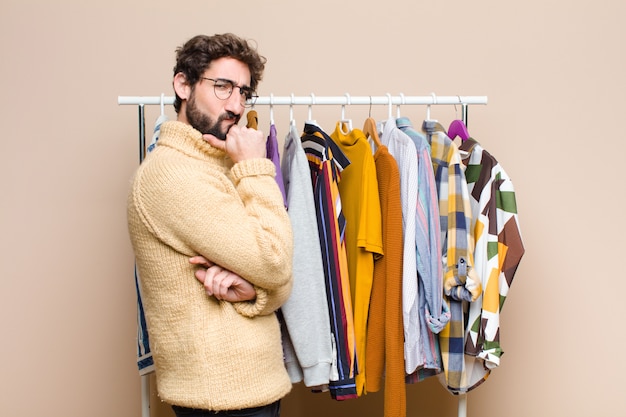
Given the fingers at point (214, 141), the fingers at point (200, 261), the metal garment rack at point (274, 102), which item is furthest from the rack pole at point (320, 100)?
the fingers at point (200, 261)

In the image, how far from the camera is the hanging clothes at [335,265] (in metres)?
2.26

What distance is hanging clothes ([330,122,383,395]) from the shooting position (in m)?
2.31

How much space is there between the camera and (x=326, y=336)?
7.30 ft

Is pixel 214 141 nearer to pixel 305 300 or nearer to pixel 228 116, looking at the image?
pixel 228 116

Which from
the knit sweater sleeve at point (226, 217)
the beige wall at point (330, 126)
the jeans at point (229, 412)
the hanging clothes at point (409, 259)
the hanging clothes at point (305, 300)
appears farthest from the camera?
the beige wall at point (330, 126)

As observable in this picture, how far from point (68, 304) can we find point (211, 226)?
70.6 inches

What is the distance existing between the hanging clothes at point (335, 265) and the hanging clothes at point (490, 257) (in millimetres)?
424

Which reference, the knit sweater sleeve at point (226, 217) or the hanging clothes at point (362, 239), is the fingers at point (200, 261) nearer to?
the knit sweater sleeve at point (226, 217)

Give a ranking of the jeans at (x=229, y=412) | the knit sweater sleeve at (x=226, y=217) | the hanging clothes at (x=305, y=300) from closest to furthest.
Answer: the knit sweater sleeve at (x=226, y=217) → the jeans at (x=229, y=412) → the hanging clothes at (x=305, y=300)

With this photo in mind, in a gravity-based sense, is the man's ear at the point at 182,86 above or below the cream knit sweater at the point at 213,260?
above

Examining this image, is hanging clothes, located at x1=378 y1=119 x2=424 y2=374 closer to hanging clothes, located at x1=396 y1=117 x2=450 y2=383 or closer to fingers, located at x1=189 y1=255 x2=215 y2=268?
hanging clothes, located at x1=396 y1=117 x2=450 y2=383

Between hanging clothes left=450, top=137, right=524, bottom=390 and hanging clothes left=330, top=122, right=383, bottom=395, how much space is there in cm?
35

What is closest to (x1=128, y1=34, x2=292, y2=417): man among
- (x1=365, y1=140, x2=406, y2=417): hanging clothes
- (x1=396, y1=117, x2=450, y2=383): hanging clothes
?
(x1=365, y1=140, x2=406, y2=417): hanging clothes

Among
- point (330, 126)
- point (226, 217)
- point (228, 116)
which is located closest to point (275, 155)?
point (228, 116)
